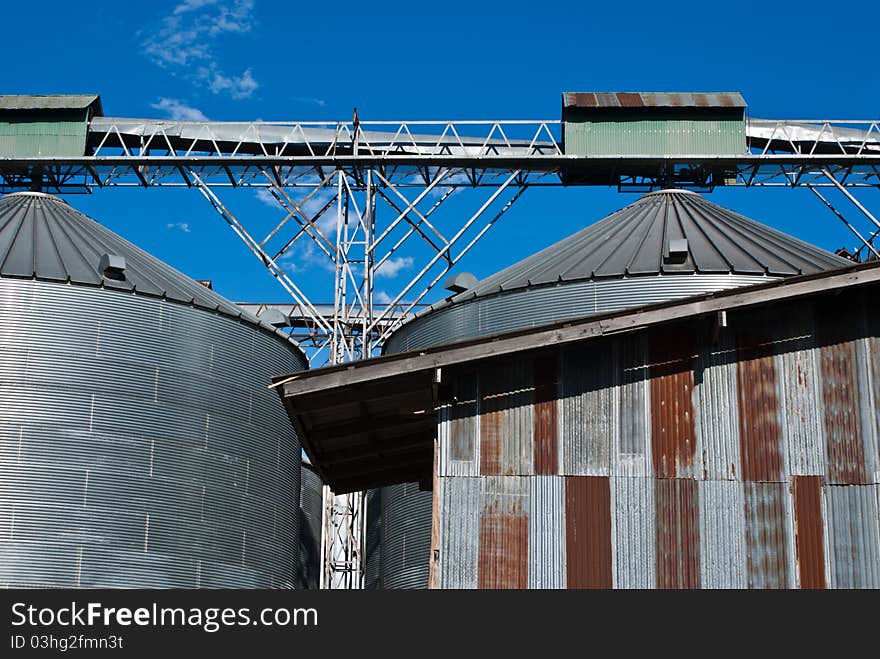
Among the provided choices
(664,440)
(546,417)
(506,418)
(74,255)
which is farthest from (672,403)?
(74,255)

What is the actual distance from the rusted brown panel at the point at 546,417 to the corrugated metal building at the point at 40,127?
32.2 metres

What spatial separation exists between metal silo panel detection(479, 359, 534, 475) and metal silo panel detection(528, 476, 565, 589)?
1.40 feet

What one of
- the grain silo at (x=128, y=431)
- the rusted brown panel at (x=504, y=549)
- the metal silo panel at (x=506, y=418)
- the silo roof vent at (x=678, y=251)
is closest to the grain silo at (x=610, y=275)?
the silo roof vent at (x=678, y=251)

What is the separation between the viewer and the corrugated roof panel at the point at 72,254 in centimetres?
3647

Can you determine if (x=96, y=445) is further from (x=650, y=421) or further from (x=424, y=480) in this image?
(x=650, y=421)

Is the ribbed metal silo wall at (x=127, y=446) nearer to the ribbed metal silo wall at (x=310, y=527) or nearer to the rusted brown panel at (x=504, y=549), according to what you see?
the ribbed metal silo wall at (x=310, y=527)

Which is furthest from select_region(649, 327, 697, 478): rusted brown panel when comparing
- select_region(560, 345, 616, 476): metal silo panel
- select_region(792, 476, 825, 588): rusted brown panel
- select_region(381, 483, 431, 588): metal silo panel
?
select_region(381, 483, 431, 588): metal silo panel

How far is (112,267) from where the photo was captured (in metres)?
36.6

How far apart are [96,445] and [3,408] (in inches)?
96.0

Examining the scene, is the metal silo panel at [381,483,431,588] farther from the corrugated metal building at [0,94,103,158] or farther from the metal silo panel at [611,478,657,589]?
the corrugated metal building at [0,94,103,158]

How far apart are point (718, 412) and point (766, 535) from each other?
2057 millimetres

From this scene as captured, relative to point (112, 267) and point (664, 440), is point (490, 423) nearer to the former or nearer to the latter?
point (664, 440)
